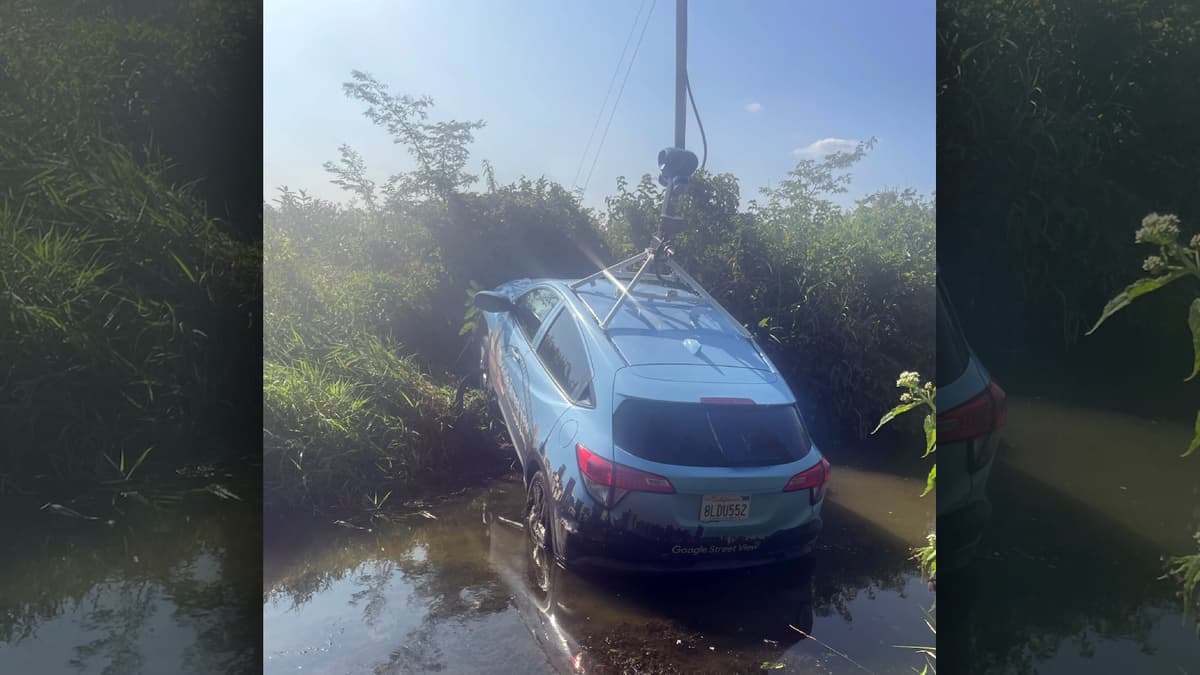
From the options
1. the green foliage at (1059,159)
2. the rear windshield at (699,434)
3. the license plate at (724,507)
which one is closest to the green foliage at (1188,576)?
the green foliage at (1059,159)

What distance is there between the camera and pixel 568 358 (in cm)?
227

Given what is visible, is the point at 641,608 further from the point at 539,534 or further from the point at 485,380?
the point at 485,380

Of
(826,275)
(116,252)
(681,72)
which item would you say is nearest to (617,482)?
(826,275)

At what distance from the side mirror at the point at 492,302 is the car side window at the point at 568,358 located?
154 millimetres

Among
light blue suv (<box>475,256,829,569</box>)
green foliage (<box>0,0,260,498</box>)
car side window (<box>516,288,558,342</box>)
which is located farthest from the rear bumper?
green foliage (<box>0,0,260,498</box>)

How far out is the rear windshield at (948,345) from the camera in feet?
7.93

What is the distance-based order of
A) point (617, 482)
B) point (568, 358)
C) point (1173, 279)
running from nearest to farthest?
point (1173, 279) → point (617, 482) → point (568, 358)

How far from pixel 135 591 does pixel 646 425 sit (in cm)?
171

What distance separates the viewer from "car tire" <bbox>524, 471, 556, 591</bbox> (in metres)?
2.18

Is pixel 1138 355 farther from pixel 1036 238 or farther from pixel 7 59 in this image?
pixel 7 59

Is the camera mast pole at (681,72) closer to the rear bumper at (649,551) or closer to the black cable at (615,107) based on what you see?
the black cable at (615,107)

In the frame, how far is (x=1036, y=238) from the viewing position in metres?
2.48

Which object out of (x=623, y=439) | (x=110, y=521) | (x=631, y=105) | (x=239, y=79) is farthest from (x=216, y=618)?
(x=631, y=105)

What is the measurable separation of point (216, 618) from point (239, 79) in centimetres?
176
